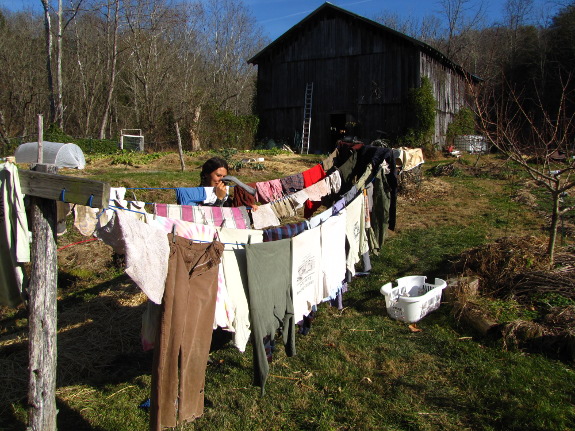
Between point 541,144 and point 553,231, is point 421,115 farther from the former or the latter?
point 553,231

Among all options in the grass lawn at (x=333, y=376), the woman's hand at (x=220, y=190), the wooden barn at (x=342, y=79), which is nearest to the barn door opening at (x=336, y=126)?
the wooden barn at (x=342, y=79)

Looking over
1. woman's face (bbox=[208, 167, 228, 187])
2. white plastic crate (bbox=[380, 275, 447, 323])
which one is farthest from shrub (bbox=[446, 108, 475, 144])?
woman's face (bbox=[208, 167, 228, 187])

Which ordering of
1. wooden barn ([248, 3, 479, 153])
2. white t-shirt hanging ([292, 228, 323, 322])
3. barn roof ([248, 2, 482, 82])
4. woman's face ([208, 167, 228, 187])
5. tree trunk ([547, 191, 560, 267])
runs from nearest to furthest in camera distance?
white t-shirt hanging ([292, 228, 323, 322]), woman's face ([208, 167, 228, 187]), tree trunk ([547, 191, 560, 267]), barn roof ([248, 2, 482, 82]), wooden barn ([248, 3, 479, 153])

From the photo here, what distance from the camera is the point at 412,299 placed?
221 inches

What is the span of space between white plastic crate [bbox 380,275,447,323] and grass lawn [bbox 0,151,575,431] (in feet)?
0.45

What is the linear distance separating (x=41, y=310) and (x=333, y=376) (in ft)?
9.10

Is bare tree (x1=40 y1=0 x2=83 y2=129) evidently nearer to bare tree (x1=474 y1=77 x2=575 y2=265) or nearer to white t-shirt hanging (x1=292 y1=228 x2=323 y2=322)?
bare tree (x1=474 y1=77 x2=575 y2=265)

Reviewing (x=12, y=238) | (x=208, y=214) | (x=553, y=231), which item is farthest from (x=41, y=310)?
(x=553, y=231)

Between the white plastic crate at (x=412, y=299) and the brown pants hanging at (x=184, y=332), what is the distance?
120 inches

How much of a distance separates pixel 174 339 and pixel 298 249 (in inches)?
54.7

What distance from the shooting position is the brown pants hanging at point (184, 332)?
10.2 ft

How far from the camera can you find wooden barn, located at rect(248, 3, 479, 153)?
69.5 ft

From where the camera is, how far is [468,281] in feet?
20.2

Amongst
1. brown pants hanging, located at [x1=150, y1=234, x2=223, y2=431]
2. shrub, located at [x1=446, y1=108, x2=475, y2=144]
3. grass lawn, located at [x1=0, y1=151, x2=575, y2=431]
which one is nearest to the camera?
brown pants hanging, located at [x1=150, y1=234, x2=223, y2=431]
